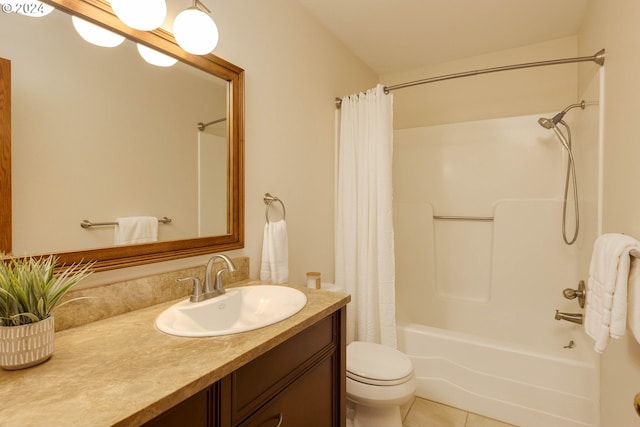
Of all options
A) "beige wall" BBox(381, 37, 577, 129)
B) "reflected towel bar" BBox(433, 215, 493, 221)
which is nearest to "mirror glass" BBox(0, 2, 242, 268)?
"reflected towel bar" BBox(433, 215, 493, 221)

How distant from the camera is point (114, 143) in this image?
107cm

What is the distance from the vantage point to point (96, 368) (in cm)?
70

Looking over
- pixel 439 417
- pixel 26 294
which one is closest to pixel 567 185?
pixel 439 417

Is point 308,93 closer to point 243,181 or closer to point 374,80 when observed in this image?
point 243,181

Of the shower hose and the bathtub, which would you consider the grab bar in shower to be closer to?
the shower hose

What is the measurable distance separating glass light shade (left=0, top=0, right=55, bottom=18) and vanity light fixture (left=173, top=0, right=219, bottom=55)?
1.23 ft

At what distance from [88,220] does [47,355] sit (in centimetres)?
43

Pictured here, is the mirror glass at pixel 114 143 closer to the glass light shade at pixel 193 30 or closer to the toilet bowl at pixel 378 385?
the glass light shade at pixel 193 30

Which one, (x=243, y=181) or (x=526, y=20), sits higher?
(x=526, y=20)

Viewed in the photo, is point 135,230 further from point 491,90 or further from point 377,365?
point 491,90

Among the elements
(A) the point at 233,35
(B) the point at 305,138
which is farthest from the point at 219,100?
(B) the point at 305,138

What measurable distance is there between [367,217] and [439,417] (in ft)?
4.16

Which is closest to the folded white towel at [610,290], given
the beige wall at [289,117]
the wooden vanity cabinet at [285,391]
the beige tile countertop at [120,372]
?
the wooden vanity cabinet at [285,391]

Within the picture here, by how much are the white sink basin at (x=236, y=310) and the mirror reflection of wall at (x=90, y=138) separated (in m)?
0.30
